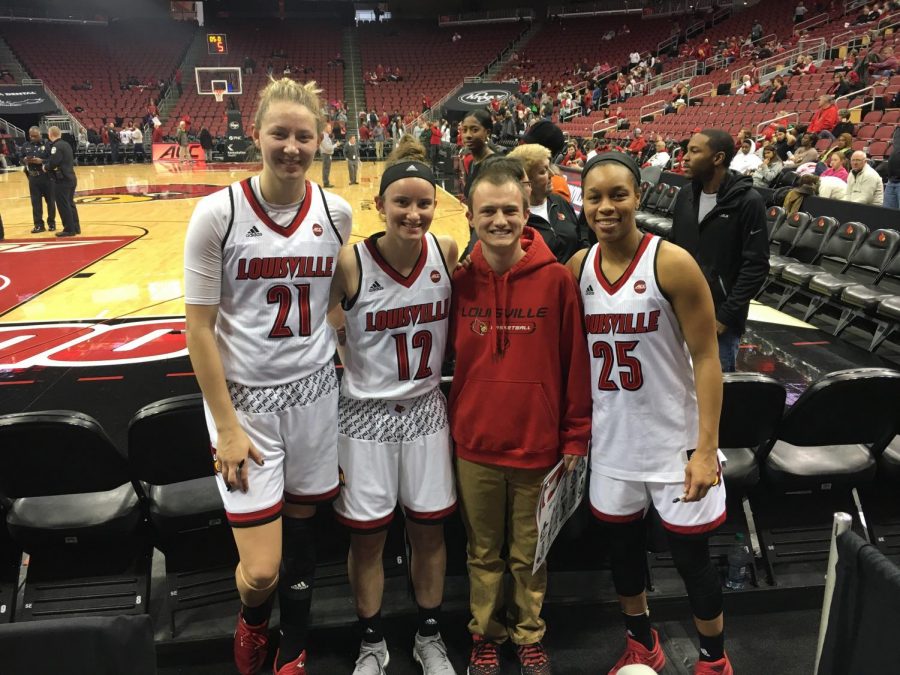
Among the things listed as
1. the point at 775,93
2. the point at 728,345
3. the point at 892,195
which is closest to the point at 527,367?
the point at 728,345

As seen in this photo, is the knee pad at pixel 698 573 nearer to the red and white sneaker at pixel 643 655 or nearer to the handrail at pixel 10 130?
the red and white sneaker at pixel 643 655

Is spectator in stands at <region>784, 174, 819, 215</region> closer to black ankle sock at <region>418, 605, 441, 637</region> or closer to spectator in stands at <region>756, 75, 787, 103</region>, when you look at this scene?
black ankle sock at <region>418, 605, 441, 637</region>

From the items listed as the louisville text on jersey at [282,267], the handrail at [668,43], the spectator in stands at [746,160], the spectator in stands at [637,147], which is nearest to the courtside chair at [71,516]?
the louisville text on jersey at [282,267]

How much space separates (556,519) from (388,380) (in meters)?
0.66

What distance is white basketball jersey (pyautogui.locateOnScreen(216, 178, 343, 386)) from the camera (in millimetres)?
1787

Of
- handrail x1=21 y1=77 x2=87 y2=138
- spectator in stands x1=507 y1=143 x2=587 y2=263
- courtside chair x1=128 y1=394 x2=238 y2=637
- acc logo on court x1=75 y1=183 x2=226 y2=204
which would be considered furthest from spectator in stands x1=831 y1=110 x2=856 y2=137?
handrail x1=21 y1=77 x2=87 y2=138

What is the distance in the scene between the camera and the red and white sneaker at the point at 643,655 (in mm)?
2035

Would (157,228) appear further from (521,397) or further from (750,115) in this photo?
(750,115)

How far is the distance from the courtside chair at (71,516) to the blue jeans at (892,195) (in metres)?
7.99

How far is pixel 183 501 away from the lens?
221 cm

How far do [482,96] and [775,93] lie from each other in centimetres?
1067

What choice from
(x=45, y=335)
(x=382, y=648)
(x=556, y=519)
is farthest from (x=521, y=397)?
(x=45, y=335)

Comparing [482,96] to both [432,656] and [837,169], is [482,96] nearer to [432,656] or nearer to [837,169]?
[837,169]

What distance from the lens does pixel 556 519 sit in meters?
1.95
